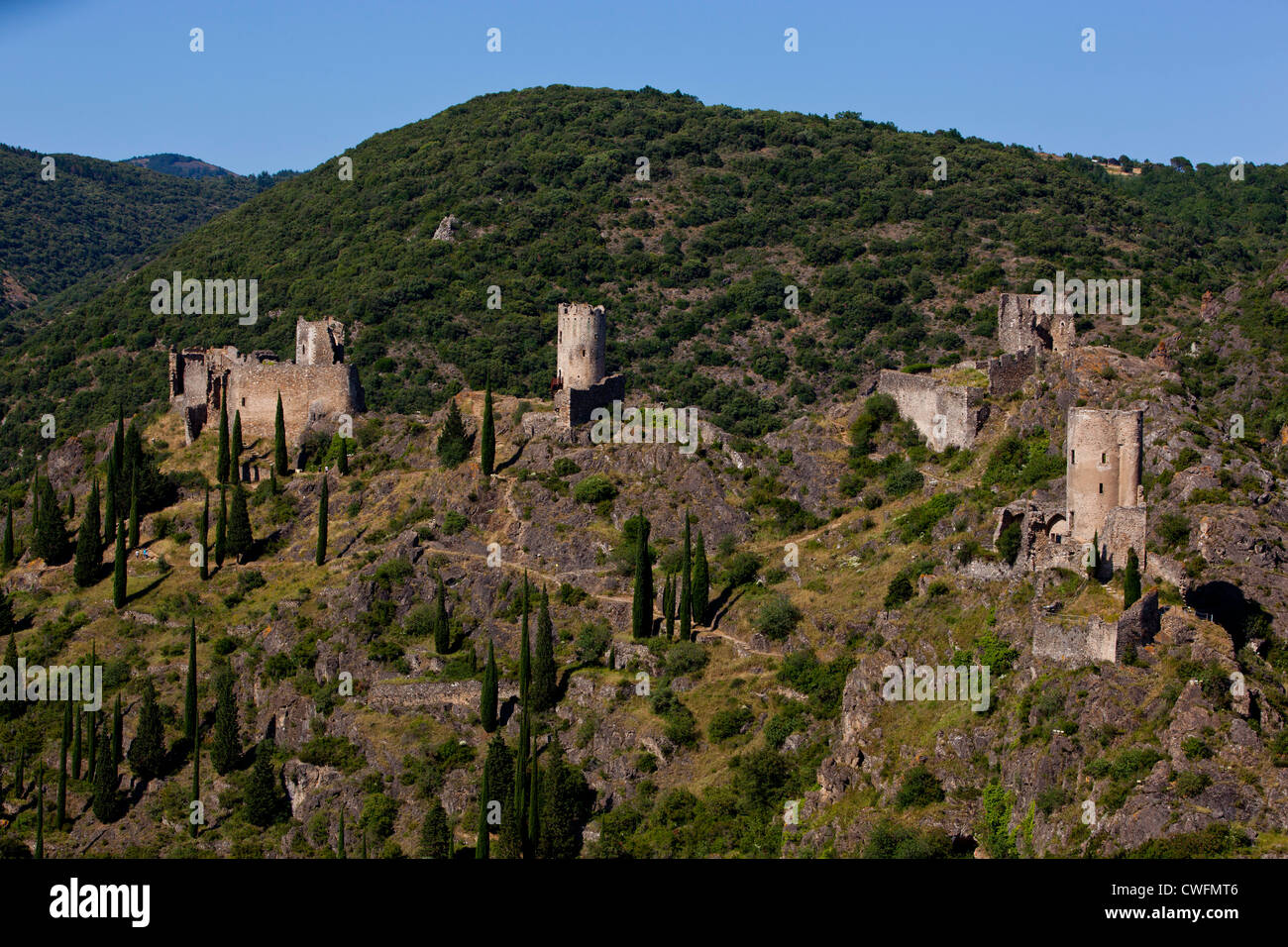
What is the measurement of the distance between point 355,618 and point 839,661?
18.0 meters

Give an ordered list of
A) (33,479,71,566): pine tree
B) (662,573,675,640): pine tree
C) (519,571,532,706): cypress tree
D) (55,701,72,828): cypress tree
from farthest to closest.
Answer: (33,479,71,566): pine tree → (55,701,72,828): cypress tree → (662,573,675,640): pine tree → (519,571,532,706): cypress tree

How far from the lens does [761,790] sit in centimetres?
4822

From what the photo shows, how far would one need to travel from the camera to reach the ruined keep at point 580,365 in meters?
62.6

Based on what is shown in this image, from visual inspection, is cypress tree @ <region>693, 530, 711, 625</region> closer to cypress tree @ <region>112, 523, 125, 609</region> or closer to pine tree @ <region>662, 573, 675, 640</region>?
pine tree @ <region>662, 573, 675, 640</region>

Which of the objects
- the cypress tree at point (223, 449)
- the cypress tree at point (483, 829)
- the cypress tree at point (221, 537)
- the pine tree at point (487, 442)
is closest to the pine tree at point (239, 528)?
the cypress tree at point (221, 537)

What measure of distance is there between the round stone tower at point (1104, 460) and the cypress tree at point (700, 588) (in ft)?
48.0

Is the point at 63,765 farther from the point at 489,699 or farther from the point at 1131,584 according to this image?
the point at 1131,584

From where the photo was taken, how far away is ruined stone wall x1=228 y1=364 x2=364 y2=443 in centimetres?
6700

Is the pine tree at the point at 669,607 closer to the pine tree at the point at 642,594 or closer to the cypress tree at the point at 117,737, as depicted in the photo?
the pine tree at the point at 642,594

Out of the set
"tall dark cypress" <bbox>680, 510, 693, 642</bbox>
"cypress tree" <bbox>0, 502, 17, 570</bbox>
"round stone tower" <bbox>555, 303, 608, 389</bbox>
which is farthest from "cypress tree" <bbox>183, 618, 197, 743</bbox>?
"tall dark cypress" <bbox>680, 510, 693, 642</bbox>

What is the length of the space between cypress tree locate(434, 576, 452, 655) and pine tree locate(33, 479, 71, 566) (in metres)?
18.3

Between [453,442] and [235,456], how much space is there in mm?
9304

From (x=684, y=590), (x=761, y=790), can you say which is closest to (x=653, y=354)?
(x=684, y=590)

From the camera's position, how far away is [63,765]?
55781 mm
